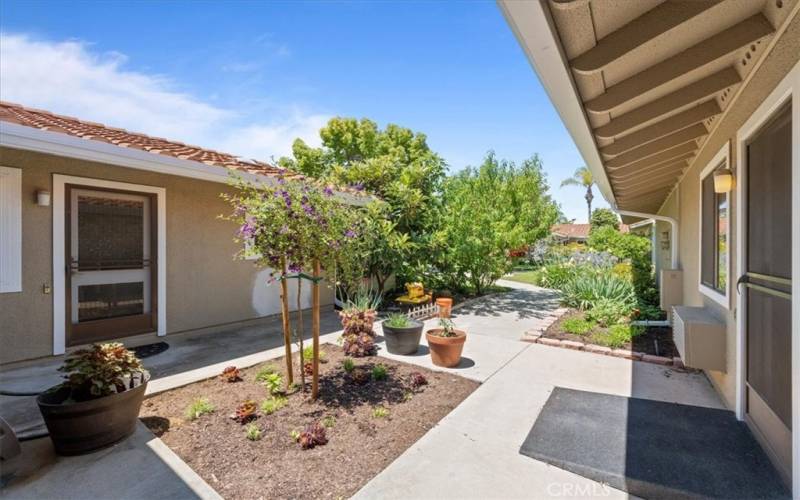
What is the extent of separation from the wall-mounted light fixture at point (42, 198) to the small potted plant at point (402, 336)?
4905mm

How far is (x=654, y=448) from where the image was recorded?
117 inches

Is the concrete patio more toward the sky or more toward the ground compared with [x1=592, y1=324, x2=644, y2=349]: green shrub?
more toward the ground

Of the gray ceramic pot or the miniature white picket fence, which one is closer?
the gray ceramic pot

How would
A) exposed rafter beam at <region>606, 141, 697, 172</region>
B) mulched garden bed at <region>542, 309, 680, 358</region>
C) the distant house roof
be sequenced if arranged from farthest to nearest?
the distant house roof < mulched garden bed at <region>542, 309, 680, 358</region> < exposed rafter beam at <region>606, 141, 697, 172</region>

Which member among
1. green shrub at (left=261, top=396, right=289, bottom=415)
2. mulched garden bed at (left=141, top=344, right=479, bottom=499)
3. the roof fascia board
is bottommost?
mulched garden bed at (left=141, top=344, right=479, bottom=499)

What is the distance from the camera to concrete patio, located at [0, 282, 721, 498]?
2.53 meters

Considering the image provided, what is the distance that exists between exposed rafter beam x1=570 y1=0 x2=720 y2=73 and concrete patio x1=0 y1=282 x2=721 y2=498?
2769 millimetres

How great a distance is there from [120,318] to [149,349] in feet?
2.63

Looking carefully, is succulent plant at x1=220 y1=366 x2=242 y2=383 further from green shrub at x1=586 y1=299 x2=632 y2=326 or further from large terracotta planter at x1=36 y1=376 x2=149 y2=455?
green shrub at x1=586 y1=299 x2=632 y2=326

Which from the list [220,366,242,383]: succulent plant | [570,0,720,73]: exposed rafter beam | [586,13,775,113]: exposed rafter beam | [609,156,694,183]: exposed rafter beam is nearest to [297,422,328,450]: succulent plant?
[220,366,242,383]: succulent plant

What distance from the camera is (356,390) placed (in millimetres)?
4184

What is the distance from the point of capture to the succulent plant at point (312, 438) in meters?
3.02

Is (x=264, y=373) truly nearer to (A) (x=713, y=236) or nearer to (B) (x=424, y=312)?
(B) (x=424, y=312)

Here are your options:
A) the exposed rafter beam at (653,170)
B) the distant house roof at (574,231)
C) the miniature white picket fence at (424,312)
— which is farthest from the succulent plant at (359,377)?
the distant house roof at (574,231)
